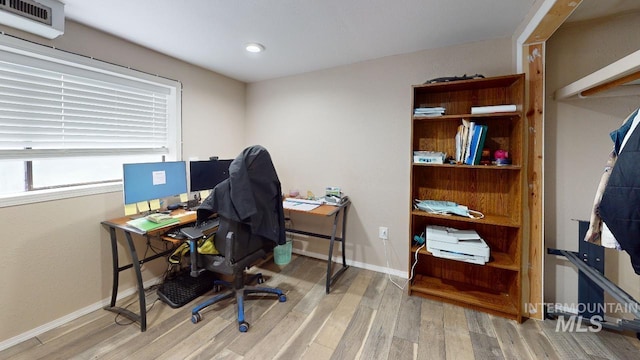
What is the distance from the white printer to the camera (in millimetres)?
2021

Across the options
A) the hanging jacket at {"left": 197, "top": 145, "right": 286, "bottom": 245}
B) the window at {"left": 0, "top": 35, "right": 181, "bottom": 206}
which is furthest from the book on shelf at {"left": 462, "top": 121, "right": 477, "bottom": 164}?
the window at {"left": 0, "top": 35, "right": 181, "bottom": 206}

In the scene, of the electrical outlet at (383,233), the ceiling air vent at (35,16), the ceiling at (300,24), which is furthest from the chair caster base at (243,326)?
the ceiling air vent at (35,16)

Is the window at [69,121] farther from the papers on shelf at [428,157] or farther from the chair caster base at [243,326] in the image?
the papers on shelf at [428,157]

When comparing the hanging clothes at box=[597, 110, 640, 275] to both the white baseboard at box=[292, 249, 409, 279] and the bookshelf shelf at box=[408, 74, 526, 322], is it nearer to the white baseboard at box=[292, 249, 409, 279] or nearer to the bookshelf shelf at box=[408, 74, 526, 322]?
the bookshelf shelf at box=[408, 74, 526, 322]

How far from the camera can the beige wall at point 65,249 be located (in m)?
1.72

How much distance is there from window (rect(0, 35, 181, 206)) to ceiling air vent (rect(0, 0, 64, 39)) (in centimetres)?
12

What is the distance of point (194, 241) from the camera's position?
1856 mm

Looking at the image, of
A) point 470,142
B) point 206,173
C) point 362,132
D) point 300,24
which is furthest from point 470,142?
point 206,173

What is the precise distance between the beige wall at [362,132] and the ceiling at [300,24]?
191mm

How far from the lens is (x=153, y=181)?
226cm

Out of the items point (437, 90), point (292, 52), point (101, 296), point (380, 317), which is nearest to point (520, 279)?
point (380, 317)

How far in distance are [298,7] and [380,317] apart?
2.44 m

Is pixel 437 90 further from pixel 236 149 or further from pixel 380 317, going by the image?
pixel 236 149

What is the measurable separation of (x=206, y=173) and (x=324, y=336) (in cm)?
194
